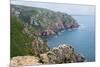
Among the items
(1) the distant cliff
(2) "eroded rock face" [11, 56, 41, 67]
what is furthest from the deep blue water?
(2) "eroded rock face" [11, 56, 41, 67]

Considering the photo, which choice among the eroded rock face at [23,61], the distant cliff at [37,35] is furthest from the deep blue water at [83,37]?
the eroded rock face at [23,61]

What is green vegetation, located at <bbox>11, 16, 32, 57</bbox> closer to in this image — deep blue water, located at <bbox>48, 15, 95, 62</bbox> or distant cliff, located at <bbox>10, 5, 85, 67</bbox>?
distant cliff, located at <bbox>10, 5, 85, 67</bbox>

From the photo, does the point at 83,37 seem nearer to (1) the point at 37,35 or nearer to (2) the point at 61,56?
(2) the point at 61,56

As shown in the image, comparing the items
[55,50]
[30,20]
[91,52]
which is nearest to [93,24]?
[91,52]

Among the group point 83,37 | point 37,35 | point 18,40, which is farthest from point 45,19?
point 83,37

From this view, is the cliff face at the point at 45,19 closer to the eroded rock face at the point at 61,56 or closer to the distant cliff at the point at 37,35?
the distant cliff at the point at 37,35
